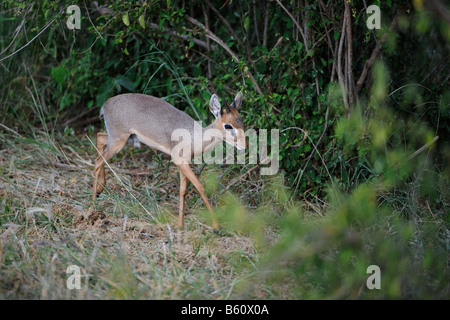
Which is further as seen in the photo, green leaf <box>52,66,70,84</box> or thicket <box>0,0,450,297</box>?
green leaf <box>52,66,70,84</box>

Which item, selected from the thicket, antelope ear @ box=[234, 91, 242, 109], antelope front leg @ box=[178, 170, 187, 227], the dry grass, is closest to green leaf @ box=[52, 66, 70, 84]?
the thicket

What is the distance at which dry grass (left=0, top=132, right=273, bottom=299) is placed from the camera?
3.33 meters

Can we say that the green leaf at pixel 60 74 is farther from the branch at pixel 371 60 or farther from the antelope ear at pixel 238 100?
the branch at pixel 371 60

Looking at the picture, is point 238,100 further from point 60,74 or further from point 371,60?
point 60,74

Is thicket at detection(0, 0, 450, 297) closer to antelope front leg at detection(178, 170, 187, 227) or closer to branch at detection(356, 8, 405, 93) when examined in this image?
branch at detection(356, 8, 405, 93)

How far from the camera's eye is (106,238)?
4.09 m

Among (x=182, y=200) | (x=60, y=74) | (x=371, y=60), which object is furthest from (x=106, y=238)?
(x=60, y=74)

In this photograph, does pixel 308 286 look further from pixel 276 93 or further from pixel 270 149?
pixel 276 93

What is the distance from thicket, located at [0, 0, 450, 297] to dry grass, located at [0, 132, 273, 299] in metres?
0.61

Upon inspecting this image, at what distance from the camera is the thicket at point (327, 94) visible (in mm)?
3757

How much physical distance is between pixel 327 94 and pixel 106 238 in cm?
236

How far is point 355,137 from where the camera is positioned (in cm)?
454

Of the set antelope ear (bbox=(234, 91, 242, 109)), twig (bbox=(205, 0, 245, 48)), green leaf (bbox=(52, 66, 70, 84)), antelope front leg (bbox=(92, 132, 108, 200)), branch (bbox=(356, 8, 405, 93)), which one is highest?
twig (bbox=(205, 0, 245, 48))

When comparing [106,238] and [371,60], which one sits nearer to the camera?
[106,238]
